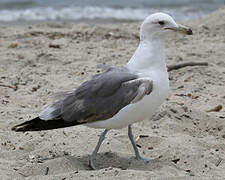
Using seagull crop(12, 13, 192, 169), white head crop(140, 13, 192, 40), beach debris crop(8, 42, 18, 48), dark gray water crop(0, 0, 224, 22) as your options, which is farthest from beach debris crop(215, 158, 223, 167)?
dark gray water crop(0, 0, 224, 22)

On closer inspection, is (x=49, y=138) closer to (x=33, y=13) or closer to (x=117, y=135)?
(x=117, y=135)

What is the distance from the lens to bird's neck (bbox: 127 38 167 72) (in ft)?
12.9

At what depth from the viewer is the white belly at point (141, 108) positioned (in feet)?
12.4

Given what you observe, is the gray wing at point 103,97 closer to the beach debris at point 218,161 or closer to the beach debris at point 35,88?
the beach debris at point 218,161

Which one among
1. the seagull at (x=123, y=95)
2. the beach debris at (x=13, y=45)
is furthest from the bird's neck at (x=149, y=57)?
the beach debris at (x=13, y=45)

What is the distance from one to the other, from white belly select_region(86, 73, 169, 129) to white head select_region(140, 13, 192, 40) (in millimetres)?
363

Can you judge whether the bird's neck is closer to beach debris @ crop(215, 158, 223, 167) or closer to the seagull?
the seagull

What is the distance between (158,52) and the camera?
3.98 meters

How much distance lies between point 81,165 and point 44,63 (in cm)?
326

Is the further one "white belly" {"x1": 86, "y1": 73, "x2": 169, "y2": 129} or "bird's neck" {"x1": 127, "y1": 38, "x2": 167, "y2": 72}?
"bird's neck" {"x1": 127, "y1": 38, "x2": 167, "y2": 72}

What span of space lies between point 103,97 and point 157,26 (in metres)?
0.68

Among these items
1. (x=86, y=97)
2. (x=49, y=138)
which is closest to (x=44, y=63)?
(x=49, y=138)

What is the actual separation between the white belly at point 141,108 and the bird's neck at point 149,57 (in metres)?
0.12

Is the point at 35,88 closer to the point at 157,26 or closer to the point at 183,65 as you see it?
the point at 183,65
